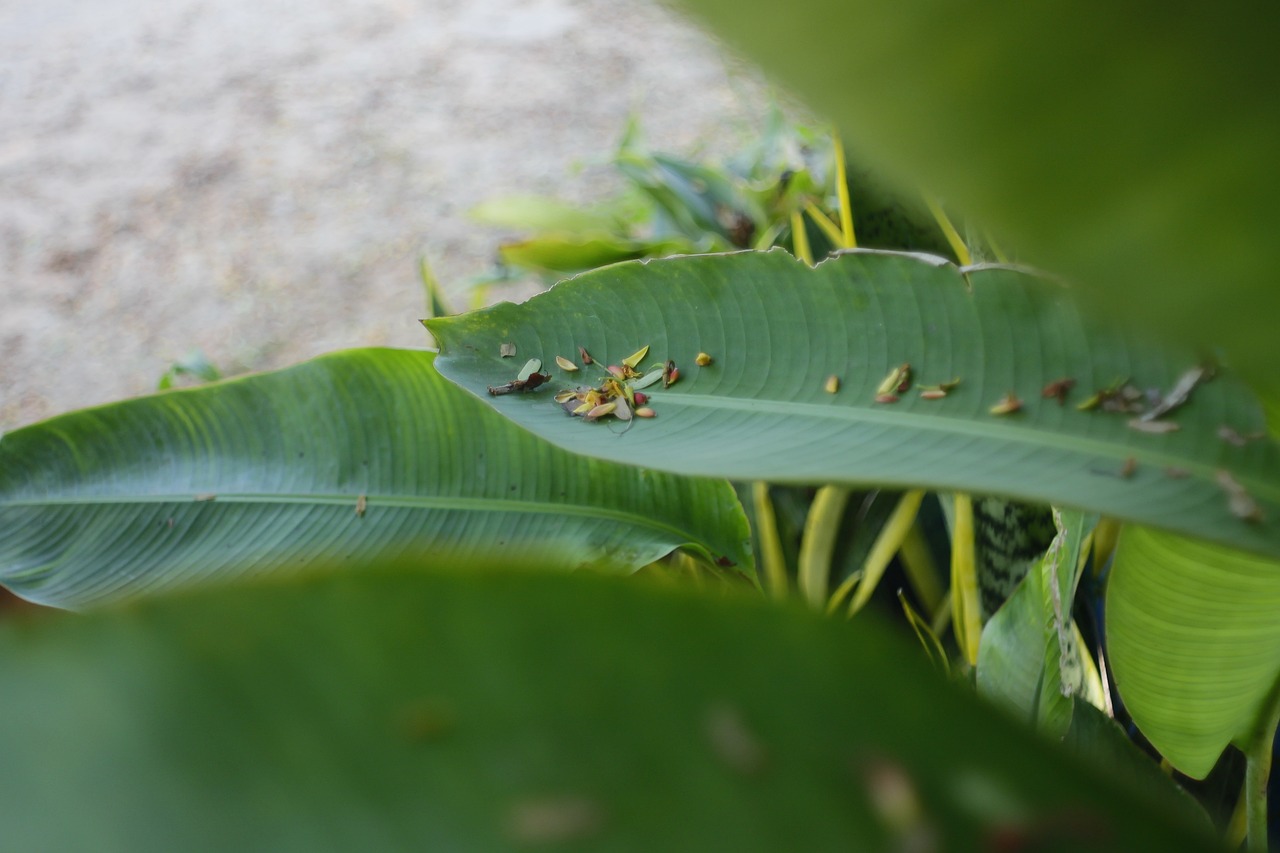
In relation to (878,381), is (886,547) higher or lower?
lower

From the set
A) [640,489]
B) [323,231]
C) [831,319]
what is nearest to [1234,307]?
[831,319]

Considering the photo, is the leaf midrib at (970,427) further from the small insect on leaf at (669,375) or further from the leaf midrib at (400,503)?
the leaf midrib at (400,503)

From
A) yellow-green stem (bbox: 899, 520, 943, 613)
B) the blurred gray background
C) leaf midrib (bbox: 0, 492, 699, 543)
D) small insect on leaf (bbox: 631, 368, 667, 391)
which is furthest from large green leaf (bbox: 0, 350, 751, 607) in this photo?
the blurred gray background

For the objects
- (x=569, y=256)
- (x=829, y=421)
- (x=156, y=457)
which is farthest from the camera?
(x=569, y=256)

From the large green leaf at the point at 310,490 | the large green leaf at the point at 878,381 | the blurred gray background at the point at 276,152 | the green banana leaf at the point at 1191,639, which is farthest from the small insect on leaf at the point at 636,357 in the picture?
the blurred gray background at the point at 276,152

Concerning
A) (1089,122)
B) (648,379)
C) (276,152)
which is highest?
(1089,122)

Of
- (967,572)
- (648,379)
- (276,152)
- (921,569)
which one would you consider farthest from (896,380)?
(276,152)

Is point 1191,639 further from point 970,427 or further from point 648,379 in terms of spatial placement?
point 648,379

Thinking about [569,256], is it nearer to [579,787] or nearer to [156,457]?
[156,457]
